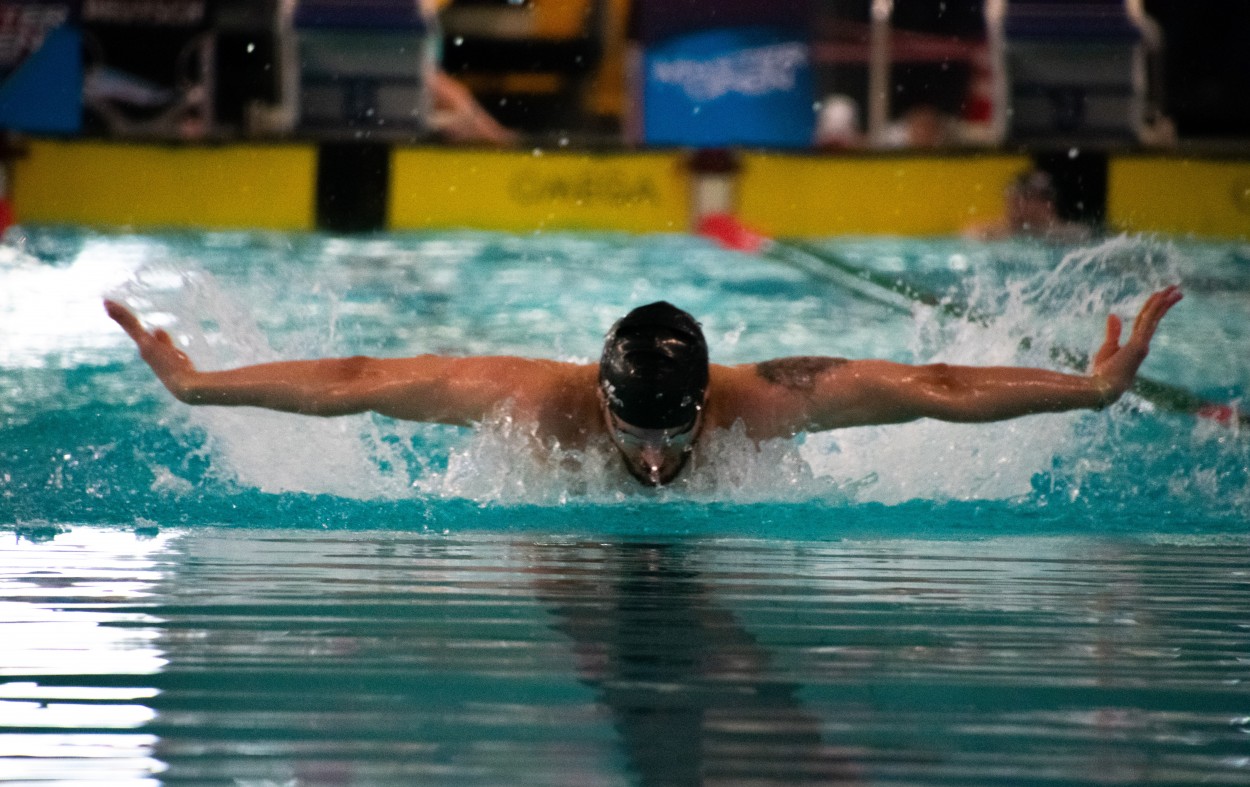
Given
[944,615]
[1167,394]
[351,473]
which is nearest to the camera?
[944,615]

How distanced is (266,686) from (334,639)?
22 cm

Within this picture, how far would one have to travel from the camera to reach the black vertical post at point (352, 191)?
8.56 meters

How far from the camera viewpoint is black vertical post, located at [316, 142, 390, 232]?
28.1 feet

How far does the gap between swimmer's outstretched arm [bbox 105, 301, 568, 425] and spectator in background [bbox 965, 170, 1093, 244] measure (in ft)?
18.4

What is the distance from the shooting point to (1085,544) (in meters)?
3.07

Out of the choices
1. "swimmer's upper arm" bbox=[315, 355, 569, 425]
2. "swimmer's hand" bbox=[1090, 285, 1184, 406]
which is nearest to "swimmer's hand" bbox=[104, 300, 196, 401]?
"swimmer's upper arm" bbox=[315, 355, 569, 425]

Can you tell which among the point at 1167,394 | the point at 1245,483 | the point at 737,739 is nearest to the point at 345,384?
the point at 737,739

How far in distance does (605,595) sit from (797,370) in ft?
2.98

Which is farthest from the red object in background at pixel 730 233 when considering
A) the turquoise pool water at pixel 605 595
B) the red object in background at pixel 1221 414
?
the red object in background at pixel 1221 414

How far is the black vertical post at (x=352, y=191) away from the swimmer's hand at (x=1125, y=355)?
6066mm

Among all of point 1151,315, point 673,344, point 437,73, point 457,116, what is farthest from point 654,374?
point 437,73

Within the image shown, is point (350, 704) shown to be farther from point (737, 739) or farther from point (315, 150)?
point (315, 150)

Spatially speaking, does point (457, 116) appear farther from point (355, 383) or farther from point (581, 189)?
point (355, 383)

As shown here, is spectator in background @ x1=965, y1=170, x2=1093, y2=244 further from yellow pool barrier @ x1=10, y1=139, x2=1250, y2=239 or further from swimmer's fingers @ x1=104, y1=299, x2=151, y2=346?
swimmer's fingers @ x1=104, y1=299, x2=151, y2=346
